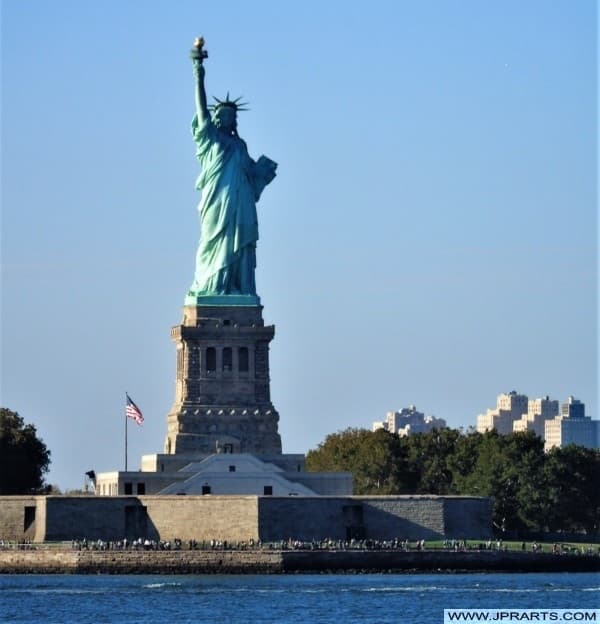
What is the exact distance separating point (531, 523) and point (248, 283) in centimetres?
1781

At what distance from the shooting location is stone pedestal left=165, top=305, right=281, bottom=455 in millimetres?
114875

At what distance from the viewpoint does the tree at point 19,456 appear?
123 meters

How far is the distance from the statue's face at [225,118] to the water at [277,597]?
23.5 metres

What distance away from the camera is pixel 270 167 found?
119 metres

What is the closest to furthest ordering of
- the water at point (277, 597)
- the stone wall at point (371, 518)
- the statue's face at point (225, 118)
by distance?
the water at point (277, 597) < the stone wall at point (371, 518) < the statue's face at point (225, 118)

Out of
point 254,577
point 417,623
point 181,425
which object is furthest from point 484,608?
point 181,425

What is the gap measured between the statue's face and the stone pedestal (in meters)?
7.72

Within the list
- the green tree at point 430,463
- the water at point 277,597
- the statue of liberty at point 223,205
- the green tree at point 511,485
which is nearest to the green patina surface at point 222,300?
the statue of liberty at point 223,205

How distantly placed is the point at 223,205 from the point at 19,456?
52.3 ft

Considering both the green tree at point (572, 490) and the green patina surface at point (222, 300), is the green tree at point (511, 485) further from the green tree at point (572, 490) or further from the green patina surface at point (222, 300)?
the green patina surface at point (222, 300)

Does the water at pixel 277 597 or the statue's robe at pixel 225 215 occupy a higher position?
the statue's robe at pixel 225 215

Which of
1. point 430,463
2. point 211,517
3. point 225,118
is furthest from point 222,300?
point 430,463

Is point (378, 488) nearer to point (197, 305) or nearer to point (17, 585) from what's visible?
point (197, 305)

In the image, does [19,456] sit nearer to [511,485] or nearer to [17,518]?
[17,518]
